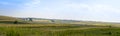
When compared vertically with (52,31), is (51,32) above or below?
above

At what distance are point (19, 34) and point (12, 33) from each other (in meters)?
0.48

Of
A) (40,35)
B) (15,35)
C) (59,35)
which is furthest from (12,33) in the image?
(59,35)

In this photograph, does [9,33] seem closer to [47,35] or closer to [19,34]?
[19,34]

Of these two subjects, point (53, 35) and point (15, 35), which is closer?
point (15, 35)

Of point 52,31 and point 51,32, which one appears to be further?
point 52,31

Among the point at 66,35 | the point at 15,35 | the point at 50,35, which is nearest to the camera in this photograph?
the point at 15,35

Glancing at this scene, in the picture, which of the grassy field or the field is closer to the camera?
the grassy field

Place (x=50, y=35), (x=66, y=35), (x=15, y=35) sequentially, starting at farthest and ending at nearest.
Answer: (x=66, y=35) < (x=50, y=35) < (x=15, y=35)

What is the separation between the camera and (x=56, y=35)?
57.5ft

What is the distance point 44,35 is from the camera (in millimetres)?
17688

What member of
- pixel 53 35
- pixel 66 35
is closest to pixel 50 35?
pixel 53 35

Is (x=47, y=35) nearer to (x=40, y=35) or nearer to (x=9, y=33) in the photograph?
(x=40, y=35)

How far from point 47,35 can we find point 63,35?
118 cm

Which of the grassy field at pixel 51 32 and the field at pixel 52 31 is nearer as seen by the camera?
the grassy field at pixel 51 32
